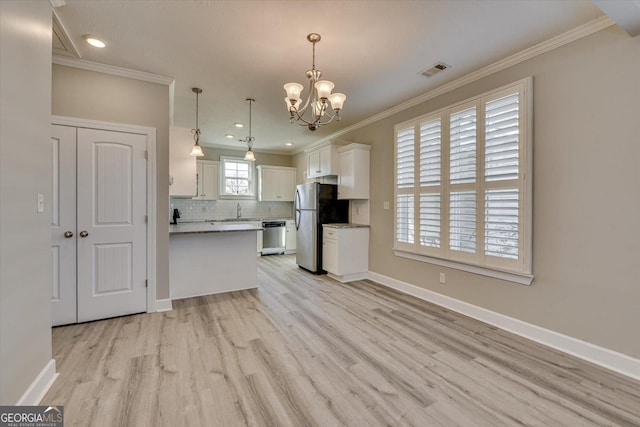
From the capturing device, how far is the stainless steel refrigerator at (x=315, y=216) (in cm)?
489

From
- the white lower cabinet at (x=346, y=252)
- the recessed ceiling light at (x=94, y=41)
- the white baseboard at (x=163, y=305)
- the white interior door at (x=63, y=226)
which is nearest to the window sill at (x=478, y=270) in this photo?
the white lower cabinet at (x=346, y=252)

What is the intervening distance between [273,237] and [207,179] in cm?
208

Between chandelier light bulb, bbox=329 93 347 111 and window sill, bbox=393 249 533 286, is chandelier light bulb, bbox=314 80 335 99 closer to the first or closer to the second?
chandelier light bulb, bbox=329 93 347 111

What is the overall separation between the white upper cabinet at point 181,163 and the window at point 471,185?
290 cm

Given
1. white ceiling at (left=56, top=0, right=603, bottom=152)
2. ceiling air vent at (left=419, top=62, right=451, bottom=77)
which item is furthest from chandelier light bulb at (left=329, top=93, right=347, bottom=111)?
ceiling air vent at (left=419, top=62, right=451, bottom=77)

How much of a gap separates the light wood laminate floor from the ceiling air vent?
2695 mm

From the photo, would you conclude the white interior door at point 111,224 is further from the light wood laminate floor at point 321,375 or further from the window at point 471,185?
the window at point 471,185

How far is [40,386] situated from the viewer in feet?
5.65

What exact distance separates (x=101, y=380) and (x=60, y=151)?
2214mm

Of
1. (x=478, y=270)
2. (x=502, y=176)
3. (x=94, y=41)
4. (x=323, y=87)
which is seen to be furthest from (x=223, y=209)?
(x=502, y=176)

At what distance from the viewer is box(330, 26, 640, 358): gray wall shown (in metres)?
2.05

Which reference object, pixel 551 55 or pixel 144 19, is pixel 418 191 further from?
pixel 144 19

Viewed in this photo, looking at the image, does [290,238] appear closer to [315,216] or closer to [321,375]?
[315,216]

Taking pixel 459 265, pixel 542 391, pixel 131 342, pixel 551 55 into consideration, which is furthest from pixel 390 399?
pixel 551 55
